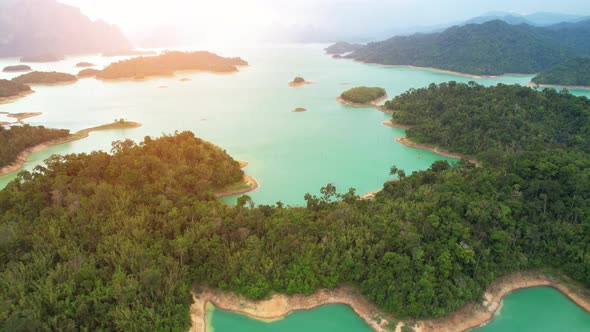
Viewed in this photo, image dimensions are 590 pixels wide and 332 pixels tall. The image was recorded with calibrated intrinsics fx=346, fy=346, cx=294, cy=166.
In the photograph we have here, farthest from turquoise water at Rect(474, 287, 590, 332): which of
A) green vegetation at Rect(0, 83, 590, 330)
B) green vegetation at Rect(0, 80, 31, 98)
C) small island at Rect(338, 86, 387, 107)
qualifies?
green vegetation at Rect(0, 80, 31, 98)

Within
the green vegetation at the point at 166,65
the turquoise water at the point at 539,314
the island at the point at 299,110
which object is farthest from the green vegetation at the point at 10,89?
the turquoise water at the point at 539,314

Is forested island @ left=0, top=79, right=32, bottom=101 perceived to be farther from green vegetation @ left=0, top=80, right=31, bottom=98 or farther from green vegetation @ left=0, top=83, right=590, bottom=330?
green vegetation @ left=0, top=83, right=590, bottom=330

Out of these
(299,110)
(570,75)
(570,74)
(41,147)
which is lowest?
(41,147)

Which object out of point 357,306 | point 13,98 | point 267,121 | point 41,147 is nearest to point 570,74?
point 267,121

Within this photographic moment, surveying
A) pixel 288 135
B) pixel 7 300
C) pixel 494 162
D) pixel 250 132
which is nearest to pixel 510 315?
pixel 494 162

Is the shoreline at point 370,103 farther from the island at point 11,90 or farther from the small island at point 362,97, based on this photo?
the island at point 11,90

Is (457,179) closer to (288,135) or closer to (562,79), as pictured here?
(288,135)

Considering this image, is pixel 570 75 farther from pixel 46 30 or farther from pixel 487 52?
pixel 46 30
